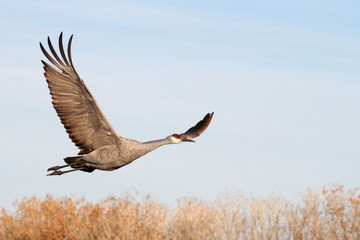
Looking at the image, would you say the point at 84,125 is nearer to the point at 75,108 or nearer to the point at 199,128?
the point at 75,108

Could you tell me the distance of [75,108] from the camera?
14.1 meters

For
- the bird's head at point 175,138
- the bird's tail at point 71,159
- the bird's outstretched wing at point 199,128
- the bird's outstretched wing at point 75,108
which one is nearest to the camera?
the bird's outstretched wing at point 75,108

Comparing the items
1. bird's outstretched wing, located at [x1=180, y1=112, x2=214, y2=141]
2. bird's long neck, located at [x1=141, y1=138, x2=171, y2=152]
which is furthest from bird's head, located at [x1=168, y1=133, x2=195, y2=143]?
bird's outstretched wing, located at [x1=180, y1=112, x2=214, y2=141]

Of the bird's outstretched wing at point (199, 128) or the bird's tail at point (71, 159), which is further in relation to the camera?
the bird's outstretched wing at point (199, 128)

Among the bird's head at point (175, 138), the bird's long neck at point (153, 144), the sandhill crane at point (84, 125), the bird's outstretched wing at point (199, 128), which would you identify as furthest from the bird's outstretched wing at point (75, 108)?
the bird's outstretched wing at point (199, 128)

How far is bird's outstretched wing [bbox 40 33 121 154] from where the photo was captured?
14016mm

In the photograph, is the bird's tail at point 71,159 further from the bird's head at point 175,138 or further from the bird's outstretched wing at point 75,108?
the bird's head at point 175,138

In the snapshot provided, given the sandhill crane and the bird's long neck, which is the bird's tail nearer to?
the sandhill crane

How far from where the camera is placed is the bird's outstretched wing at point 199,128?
16.3 meters

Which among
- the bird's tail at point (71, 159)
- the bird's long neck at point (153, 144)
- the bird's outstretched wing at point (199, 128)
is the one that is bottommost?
the bird's tail at point (71, 159)

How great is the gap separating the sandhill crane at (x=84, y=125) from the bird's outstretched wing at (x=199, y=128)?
185 centimetres

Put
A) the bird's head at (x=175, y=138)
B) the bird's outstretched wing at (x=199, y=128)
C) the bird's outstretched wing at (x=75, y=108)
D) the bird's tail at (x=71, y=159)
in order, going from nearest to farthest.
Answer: the bird's outstretched wing at (x=75, y=108) → the bird's tail at (x=71, y=159) → the bird's head at (x=175, y=138) → the bird's outstretched wing at (x=199, y=128)

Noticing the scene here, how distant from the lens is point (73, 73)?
14.1 m

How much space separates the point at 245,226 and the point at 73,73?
35.5 ft
